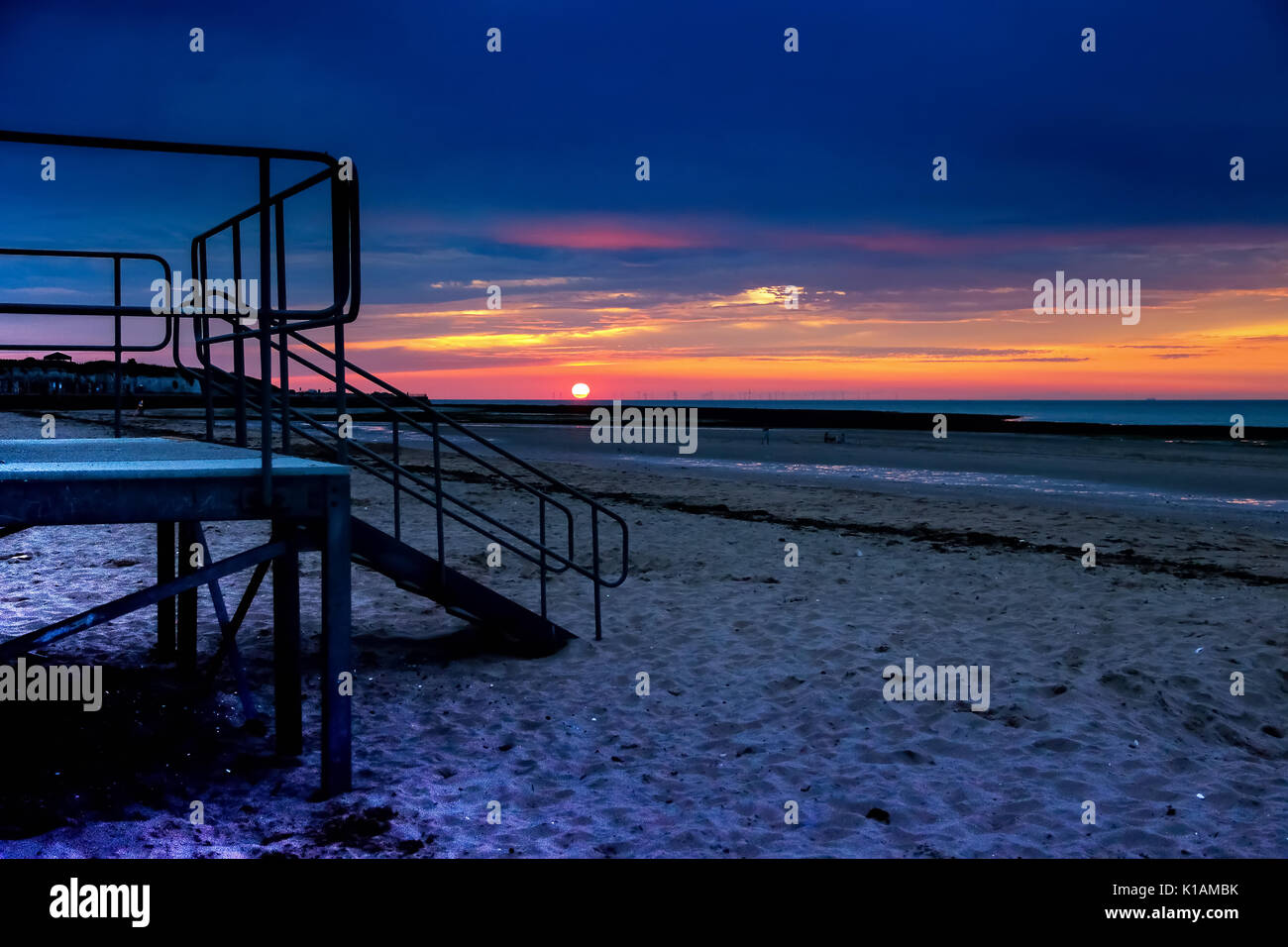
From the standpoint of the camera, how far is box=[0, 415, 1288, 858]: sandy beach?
432 cm

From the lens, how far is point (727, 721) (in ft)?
19.3

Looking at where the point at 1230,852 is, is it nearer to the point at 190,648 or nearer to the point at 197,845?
the point at 197,845

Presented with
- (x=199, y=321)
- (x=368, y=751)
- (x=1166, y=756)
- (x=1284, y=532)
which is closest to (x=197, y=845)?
(x=368, y=751)

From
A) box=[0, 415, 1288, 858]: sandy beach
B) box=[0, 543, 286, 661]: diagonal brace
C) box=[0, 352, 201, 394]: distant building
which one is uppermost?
box=[0, 352, 201, 394]: distant building

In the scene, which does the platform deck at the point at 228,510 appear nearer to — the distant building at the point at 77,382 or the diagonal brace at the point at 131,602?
the diagonal brace at the point at 131,602

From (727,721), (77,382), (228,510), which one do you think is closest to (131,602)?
(228,510)

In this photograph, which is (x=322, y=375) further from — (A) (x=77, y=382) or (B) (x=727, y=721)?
(A) (x=77, y=382)

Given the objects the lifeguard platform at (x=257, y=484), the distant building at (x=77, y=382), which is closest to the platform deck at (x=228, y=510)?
the lifeguard platform at (x=257, y=484)

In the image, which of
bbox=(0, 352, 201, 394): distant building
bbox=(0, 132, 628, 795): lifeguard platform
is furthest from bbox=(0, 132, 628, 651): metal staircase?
bbox=(0, 352, 201, 394): distant building

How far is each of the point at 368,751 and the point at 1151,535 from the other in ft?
40.9

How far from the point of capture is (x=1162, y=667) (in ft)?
22.3

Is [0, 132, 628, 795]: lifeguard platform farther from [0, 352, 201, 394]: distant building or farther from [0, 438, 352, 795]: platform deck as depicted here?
[0, 352, 201, 394]: distant building

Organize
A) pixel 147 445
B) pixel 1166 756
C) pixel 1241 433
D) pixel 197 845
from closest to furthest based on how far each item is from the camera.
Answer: pixel 197 845, pixel 1166 756, pixel 147 445, pixel 1241 433

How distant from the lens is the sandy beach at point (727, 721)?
432cm
